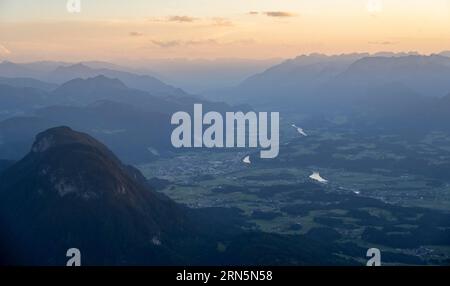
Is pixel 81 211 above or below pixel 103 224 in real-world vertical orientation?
above

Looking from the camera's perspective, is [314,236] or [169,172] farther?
[169,172]

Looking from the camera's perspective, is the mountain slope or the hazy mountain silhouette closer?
the hazy mountain silhouette

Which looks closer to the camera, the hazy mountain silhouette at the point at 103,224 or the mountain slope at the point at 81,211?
the hazy mountain silhouette at the point at 103,224

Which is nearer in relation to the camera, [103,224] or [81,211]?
[103,224]

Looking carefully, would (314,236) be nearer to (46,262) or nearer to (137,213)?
(137,213)
